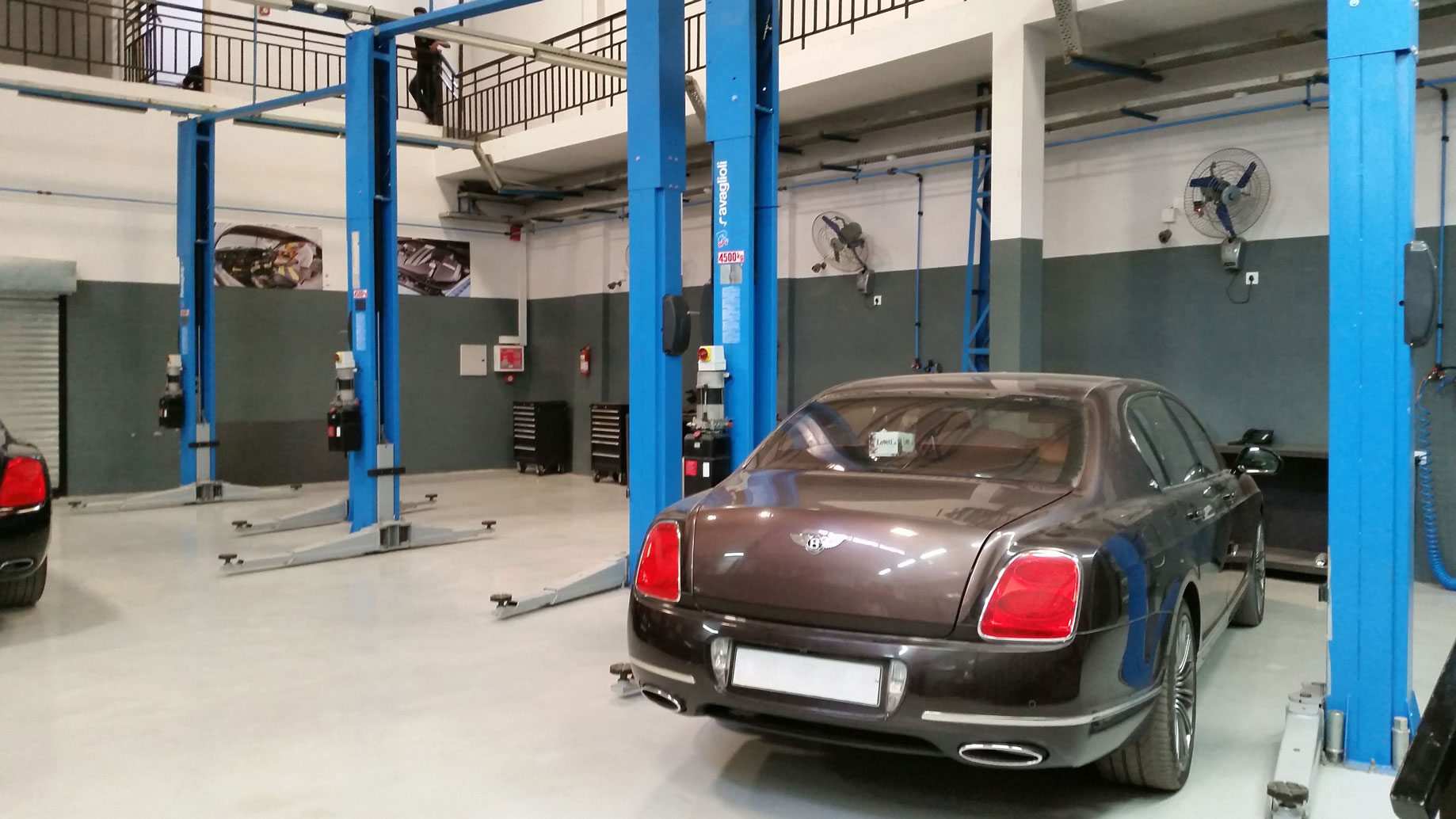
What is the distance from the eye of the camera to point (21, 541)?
4590 mm

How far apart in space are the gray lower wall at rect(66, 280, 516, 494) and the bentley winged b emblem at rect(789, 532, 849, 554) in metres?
9.52

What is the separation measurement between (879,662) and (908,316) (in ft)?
22.0

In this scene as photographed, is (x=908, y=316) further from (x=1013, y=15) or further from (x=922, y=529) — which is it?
(x=922, y=529)

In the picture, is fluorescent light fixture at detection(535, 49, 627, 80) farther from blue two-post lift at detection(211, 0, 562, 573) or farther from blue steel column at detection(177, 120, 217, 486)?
blue steel column at detection(177, 120, 217, 486)

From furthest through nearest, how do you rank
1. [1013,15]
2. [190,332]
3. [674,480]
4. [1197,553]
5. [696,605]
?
[190,332] < [1013,15] < [674,480] < [1197,553] < [696,605]

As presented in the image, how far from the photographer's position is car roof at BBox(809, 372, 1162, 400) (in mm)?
3242

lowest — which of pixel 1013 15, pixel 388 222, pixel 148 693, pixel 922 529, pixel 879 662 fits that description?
pixel 148 693

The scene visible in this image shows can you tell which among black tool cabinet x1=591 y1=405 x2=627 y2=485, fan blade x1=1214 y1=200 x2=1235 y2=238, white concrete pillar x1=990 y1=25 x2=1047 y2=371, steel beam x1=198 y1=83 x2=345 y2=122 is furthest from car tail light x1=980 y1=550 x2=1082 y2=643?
black tool cabinet x1=591 y1=405 x2=627 y2=485

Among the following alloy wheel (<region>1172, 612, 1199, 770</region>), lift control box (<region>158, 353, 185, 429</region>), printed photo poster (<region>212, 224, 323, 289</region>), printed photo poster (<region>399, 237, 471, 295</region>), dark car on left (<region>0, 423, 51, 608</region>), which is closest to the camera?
alloy wheel (<region>1172, 612, 1199, 770</region>)

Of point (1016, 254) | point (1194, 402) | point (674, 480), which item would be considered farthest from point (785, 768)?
point (1194, 402)

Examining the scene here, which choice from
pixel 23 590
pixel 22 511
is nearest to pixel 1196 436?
pixel 22 511

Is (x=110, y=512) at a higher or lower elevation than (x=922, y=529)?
lower

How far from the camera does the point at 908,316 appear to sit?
8.93m

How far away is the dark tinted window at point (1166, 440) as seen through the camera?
333 cm
